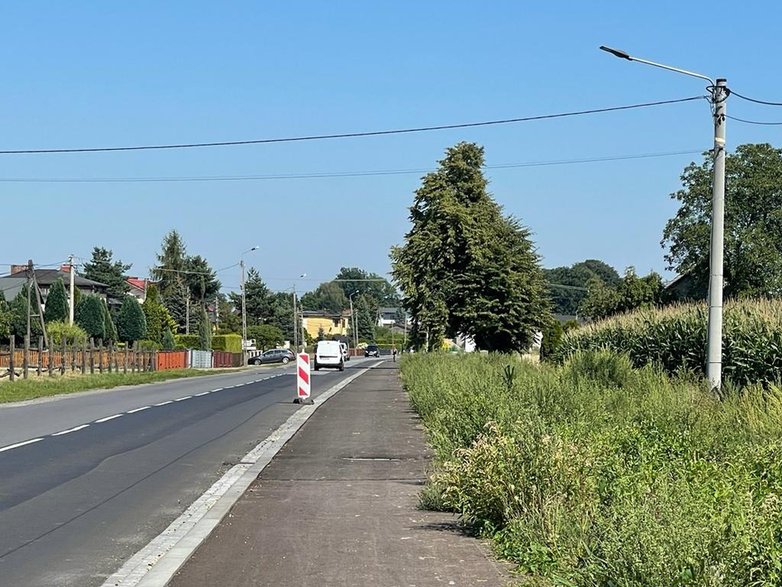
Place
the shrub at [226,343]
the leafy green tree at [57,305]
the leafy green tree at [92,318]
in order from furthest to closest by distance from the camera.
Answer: the shrub at [226,343] < the leafy green tree at [57,305] < the leafy green tree at [92,318]

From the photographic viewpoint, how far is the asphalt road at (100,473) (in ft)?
28.7

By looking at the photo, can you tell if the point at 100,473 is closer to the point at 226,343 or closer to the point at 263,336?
the point at 226,343

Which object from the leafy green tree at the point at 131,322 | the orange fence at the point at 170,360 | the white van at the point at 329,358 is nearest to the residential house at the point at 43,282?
the leafy green tree at the point at 131,322

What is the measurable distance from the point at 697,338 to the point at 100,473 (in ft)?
51.7

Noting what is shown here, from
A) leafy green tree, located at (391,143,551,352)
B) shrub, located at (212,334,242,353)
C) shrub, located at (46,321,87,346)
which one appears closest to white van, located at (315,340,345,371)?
shrub, located at (46,321,87,346)

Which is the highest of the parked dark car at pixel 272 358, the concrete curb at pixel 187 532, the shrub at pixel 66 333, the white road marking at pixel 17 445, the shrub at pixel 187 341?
the shrub at pixel 66 333

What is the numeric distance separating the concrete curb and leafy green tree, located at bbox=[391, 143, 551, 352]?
27108 millimetres

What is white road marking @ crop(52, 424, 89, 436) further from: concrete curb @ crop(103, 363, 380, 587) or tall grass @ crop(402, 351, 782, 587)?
tall grass @ crop(402, 351, 782, 587)

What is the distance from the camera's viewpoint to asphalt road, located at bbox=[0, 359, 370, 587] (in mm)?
8750

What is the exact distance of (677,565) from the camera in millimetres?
5207

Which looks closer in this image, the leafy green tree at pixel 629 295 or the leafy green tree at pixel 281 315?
the leafy green tree at pixel 629 295

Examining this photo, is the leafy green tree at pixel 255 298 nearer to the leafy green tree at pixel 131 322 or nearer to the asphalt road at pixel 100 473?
the leafy green tree at pixel 131 322

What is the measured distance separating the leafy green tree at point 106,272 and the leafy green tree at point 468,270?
91591 millimetres

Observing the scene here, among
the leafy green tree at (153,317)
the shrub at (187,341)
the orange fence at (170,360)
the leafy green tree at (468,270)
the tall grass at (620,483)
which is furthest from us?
the shrub at (187,341)
